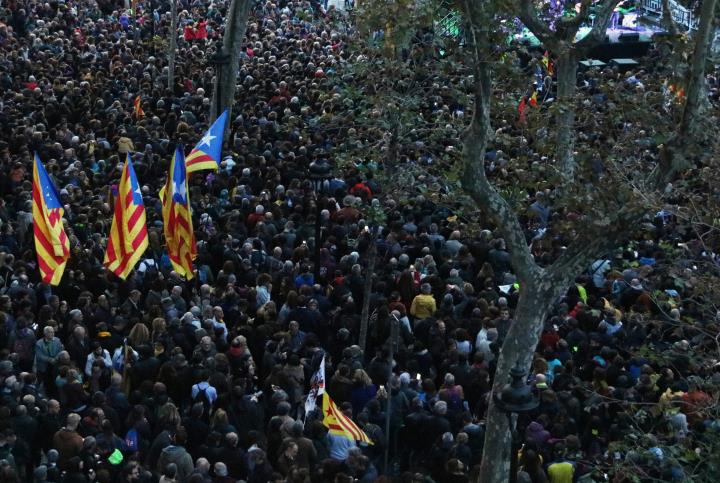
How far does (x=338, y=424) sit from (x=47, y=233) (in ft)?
17.4

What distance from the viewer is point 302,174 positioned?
23.8m

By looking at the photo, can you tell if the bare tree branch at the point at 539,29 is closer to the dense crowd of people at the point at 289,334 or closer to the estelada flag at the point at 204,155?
the dense crowd of people at the point at 289,334

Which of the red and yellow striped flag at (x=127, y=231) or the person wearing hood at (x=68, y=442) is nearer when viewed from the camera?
the person wearing hood at (x=68, y=442)

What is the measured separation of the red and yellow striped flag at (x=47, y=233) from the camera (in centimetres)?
1703

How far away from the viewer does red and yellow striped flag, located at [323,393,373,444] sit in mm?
14203

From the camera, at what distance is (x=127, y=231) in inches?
683

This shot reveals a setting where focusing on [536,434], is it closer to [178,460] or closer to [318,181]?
[178,460]

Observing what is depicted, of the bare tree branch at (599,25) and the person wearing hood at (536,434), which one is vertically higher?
the bare tree branch at (599,25)

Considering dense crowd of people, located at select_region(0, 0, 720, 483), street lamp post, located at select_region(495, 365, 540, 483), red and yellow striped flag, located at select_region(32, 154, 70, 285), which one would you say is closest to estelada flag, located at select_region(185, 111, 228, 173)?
dense crowd of people, located at select_region(0, 0, 720, 483)

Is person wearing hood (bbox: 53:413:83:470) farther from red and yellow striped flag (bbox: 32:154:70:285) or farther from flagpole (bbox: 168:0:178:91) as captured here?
flagpole (bbox: 168:0:178:91)

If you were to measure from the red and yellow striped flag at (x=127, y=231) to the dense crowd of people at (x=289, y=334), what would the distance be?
25.7 inches

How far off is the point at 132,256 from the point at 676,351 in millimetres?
8121

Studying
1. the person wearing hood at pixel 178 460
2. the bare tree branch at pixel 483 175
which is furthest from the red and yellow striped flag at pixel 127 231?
the bare tree branch at pixel 483 175

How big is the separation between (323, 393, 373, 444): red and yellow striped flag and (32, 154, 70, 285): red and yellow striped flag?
15.5ft
